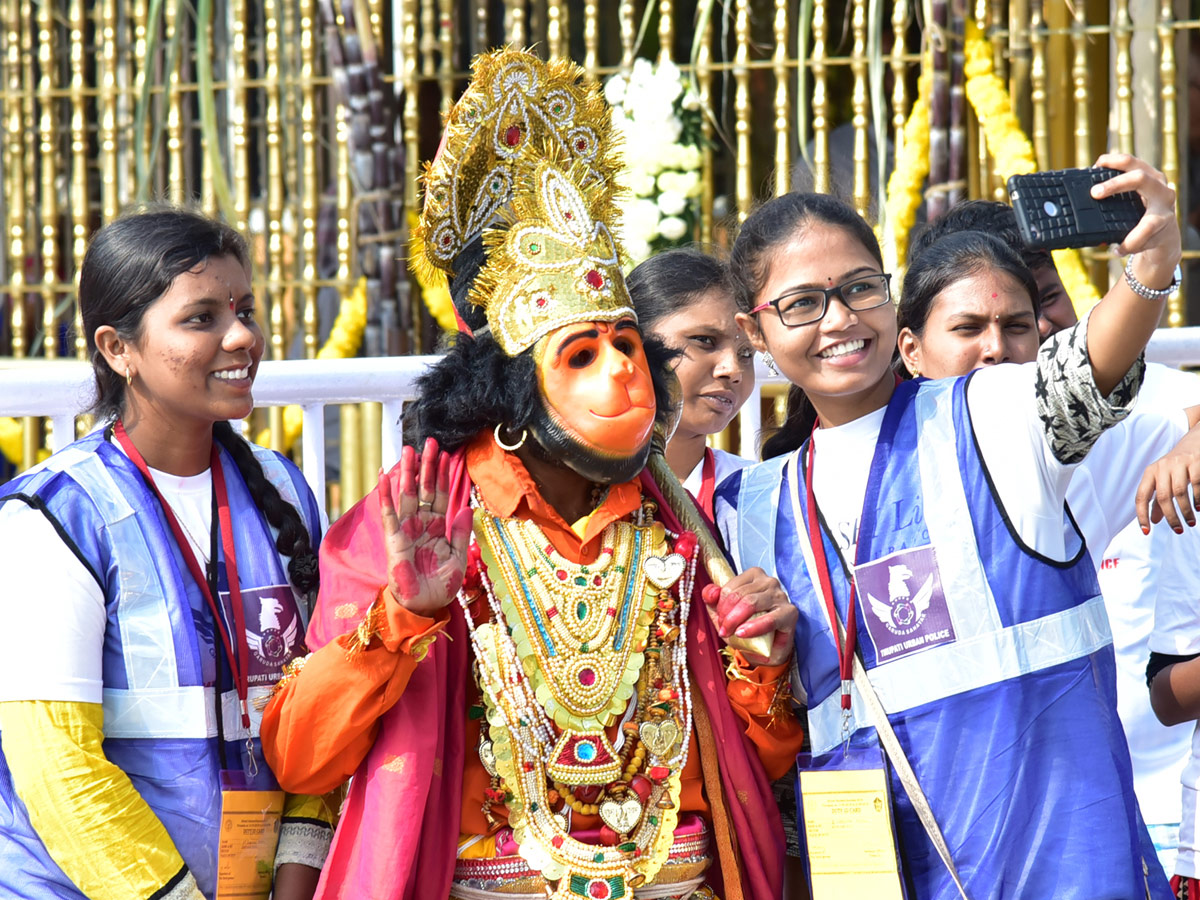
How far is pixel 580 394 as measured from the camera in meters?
2.56

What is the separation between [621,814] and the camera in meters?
2.51

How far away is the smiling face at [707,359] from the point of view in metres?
3.57

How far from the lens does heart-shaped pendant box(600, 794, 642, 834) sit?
8.21 ft

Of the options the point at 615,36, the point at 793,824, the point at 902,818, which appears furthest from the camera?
Result: the point at 615,36

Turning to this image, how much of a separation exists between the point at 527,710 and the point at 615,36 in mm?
4654

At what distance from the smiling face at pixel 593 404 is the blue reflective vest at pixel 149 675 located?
2.27ft

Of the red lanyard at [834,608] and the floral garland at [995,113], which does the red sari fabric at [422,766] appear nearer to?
the red lanyard at [834,608]

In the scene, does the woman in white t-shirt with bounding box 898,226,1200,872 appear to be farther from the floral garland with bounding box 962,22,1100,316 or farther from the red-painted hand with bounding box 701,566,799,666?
the floral garland with bounding box 962,22,1100,316

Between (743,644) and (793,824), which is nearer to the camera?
(743,644)

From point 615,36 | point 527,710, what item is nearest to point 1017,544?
point 527,710

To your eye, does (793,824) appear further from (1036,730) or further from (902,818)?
(1036,730)

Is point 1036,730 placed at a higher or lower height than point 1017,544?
lower

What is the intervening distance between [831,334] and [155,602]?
4.29 ft

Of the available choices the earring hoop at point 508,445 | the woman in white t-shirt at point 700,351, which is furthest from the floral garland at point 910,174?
the earring hoop at point 508,445
